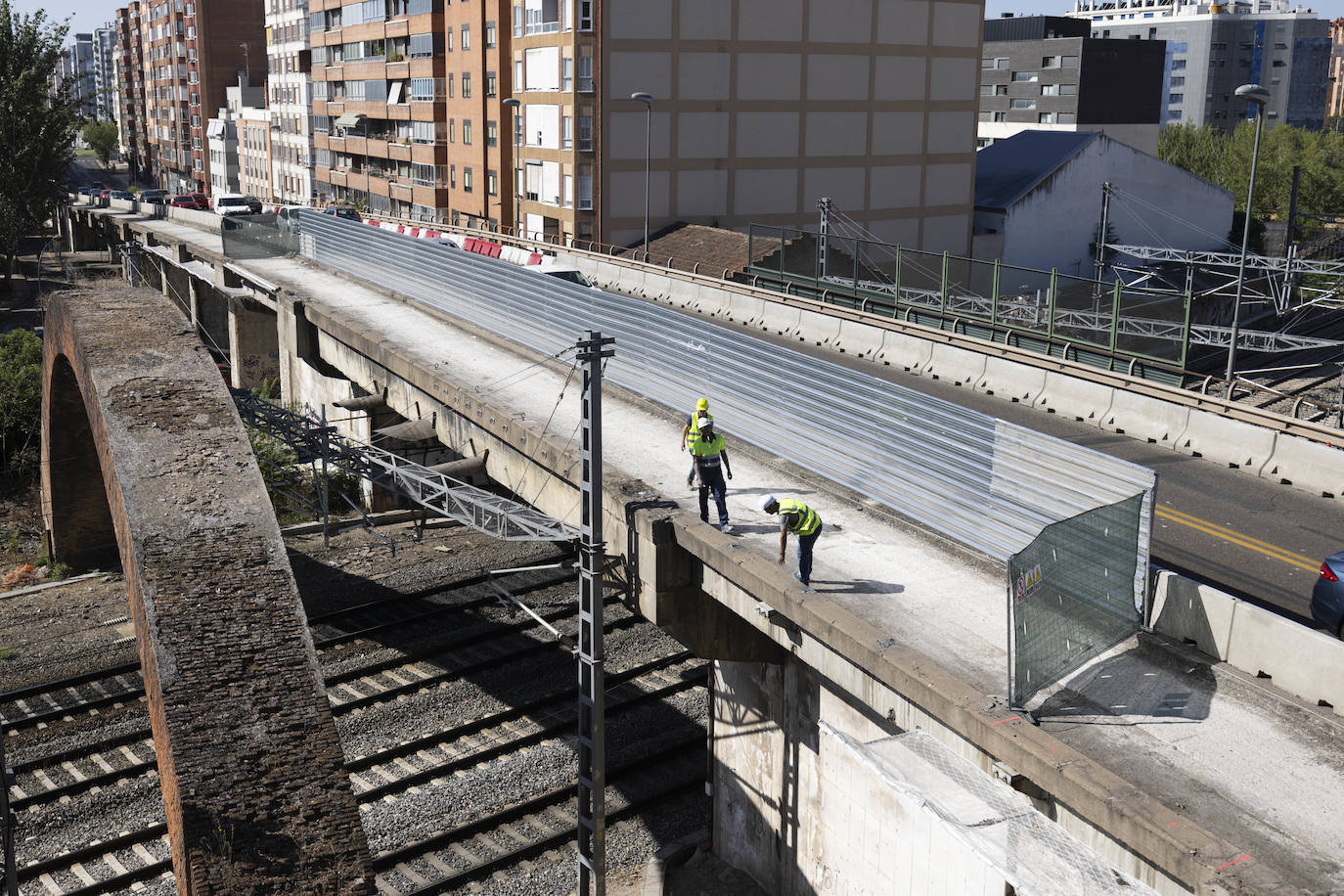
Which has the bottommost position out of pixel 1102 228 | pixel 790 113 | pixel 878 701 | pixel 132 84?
pixel 878 701

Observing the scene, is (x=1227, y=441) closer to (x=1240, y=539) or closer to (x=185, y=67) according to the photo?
(x=1240, y=539)

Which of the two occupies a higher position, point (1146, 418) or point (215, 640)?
point (1146, 418)

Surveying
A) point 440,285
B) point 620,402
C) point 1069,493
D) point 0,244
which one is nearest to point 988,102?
point 0,244

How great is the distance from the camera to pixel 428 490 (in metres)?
28.8

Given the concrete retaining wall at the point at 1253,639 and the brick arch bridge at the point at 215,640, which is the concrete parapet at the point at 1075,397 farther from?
the brick arch bridge at the point at 215,640

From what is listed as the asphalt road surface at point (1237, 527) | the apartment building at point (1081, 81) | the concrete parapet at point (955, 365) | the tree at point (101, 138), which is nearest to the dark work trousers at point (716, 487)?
the asphalt road surface at point (1237, 527)

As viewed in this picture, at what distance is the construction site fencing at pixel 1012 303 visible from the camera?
31.1m

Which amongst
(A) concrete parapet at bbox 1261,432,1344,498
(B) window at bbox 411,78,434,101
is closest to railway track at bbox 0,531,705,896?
(A) concrete parapet at bbox 1261,432,1344,498

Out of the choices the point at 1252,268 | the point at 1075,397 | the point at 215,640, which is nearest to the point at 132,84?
the point at 1252,268

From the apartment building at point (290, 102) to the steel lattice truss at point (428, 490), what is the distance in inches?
2989

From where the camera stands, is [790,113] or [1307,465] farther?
[790,113]

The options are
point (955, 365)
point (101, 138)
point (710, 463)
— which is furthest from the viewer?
point (101, 138)

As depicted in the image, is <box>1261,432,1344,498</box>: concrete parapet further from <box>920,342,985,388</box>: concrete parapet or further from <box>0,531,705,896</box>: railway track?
<box>0,531,705,896</box>: railway track

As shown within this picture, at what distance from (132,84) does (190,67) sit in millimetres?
42445
